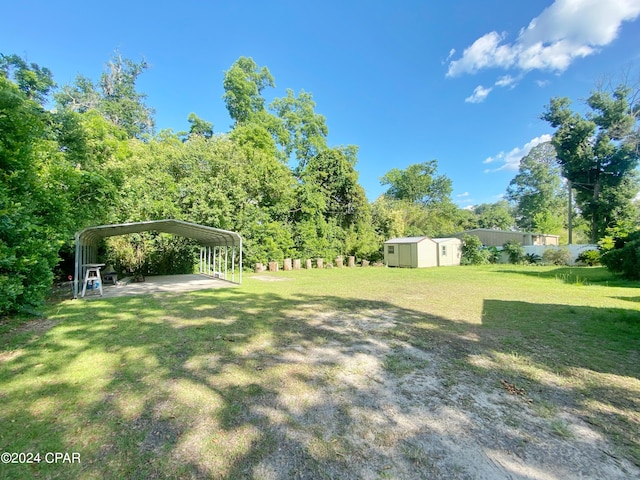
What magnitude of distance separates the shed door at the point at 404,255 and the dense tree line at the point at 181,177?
2357 mm

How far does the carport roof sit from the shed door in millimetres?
11004

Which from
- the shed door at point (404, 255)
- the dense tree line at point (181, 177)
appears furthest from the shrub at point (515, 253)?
the shed door at point (404, 255)

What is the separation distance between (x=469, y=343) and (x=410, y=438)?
7.91 feet

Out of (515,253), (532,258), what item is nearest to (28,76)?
(515,253)

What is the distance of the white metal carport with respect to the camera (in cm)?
788

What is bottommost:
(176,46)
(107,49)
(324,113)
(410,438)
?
(410,438)

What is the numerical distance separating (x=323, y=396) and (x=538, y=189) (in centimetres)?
4482

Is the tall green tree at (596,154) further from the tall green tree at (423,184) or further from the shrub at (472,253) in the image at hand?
the tall green tree at (423,184)

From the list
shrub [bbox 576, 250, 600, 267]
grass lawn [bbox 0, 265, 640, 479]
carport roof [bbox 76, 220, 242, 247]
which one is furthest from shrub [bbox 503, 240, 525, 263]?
carport roof [bbox 76, 220, 242, 247]

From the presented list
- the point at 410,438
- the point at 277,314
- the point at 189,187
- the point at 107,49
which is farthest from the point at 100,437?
the point at 107,49

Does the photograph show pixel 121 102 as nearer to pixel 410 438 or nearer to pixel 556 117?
pixel 410 438

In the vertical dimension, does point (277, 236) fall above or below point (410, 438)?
above

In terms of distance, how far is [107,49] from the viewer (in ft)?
81.7

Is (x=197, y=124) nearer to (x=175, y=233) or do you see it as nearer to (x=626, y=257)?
(x=175, y=233)
